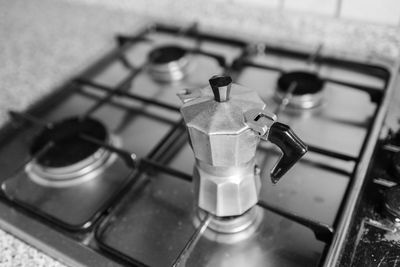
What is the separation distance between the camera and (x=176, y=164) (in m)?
0.65

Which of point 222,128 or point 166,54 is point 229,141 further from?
point 166,54

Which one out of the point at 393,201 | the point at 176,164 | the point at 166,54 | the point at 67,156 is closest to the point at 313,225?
the point at 393,201

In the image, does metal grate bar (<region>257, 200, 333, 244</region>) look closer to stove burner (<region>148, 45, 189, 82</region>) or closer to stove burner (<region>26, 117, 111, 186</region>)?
stove burner (<region>26, 117, 111, 186</region>)

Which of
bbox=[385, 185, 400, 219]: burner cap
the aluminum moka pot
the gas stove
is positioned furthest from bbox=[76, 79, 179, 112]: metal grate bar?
bbox=[385, 185, 400, 219]: burner cap

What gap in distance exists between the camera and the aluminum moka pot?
1.35 feet

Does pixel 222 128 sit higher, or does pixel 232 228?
pixel 222 128

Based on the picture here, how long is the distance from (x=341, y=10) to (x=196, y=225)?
0.51m

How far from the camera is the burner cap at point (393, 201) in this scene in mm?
470

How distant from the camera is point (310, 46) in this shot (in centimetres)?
83

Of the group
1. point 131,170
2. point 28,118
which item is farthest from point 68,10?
point 131,170

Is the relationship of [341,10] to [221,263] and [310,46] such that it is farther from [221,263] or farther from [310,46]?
Answer: [221,263]

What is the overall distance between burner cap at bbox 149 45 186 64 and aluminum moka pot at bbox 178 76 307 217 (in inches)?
14.2

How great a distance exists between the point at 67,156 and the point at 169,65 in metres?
0.29

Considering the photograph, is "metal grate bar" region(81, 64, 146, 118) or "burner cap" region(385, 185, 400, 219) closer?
"burner cap" region(385, 185, 400, 219)
